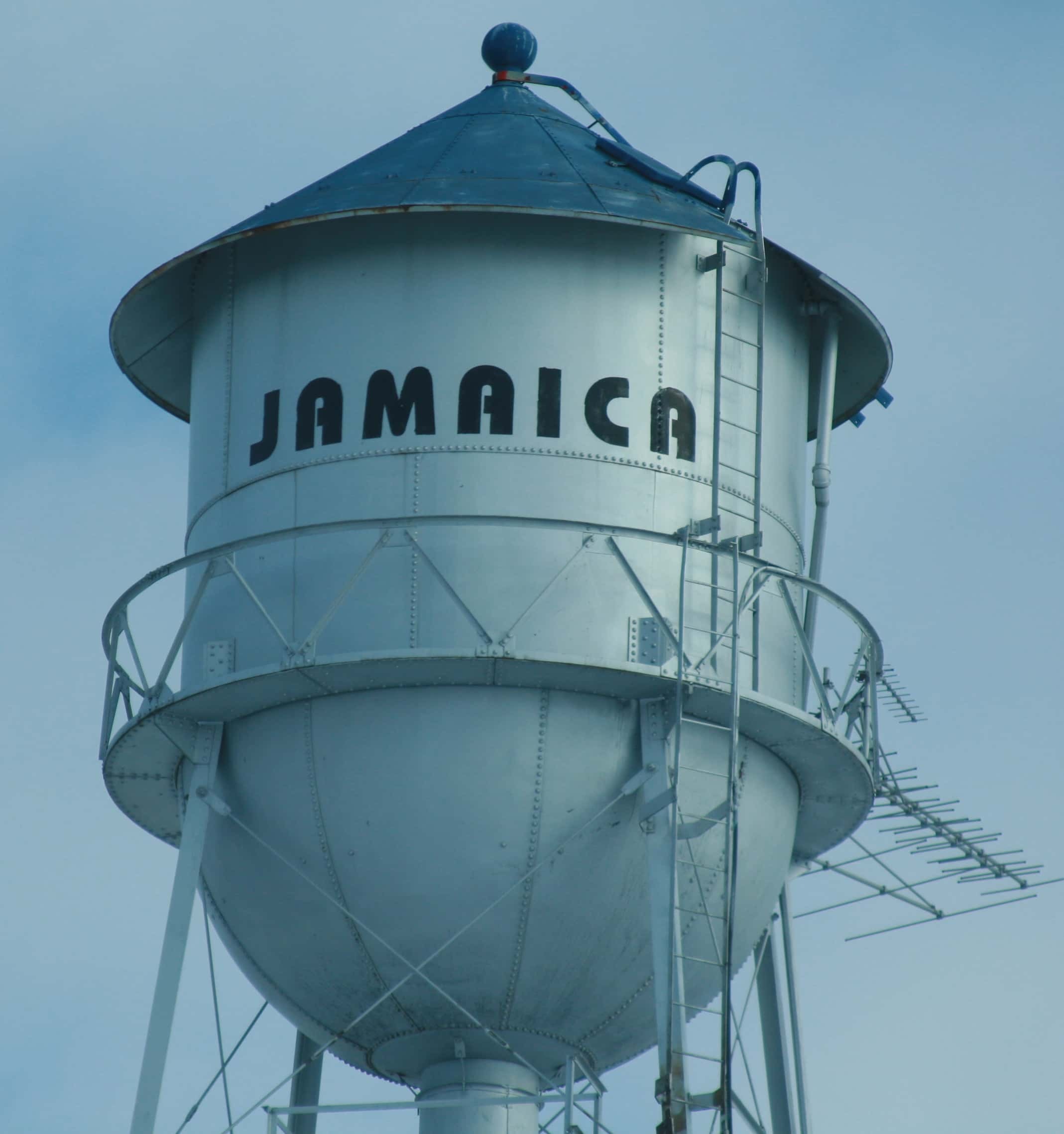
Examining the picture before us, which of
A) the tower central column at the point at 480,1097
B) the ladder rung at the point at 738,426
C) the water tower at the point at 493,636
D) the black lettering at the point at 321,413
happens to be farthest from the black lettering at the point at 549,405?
the tower central column at the point at 480,1097

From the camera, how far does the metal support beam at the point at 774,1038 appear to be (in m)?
21.1

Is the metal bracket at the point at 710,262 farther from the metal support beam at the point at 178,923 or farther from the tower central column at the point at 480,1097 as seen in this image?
the tower central column at the point at 480,1097

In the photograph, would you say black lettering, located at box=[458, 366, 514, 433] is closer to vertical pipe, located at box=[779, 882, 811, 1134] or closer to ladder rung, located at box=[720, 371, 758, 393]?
ladder rung, located at box=[720, 371, 758, 393]

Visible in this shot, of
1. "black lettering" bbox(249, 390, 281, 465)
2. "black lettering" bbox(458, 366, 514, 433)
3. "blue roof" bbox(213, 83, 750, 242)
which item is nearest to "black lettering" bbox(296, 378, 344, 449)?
"black lettering" bbox(249, 390, 281, 465)

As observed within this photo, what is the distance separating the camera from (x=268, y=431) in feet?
66.3

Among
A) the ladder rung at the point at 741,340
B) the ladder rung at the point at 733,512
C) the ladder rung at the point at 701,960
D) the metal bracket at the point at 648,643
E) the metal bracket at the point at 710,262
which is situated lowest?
the ladder rung at the point at 701,960

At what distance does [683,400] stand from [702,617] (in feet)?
5.95

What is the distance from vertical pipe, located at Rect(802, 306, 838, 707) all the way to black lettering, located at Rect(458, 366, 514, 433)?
10.8 ft

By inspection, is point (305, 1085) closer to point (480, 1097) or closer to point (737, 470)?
point (480, 1097)

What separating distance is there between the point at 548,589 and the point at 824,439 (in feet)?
12.9

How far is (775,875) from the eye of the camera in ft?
66.3

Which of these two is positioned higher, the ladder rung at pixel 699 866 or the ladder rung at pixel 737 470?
the ladder rung at pixel 737 470

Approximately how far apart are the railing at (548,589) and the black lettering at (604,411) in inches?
33.2

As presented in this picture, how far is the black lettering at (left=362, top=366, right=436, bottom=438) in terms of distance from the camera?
19625 millimetres
